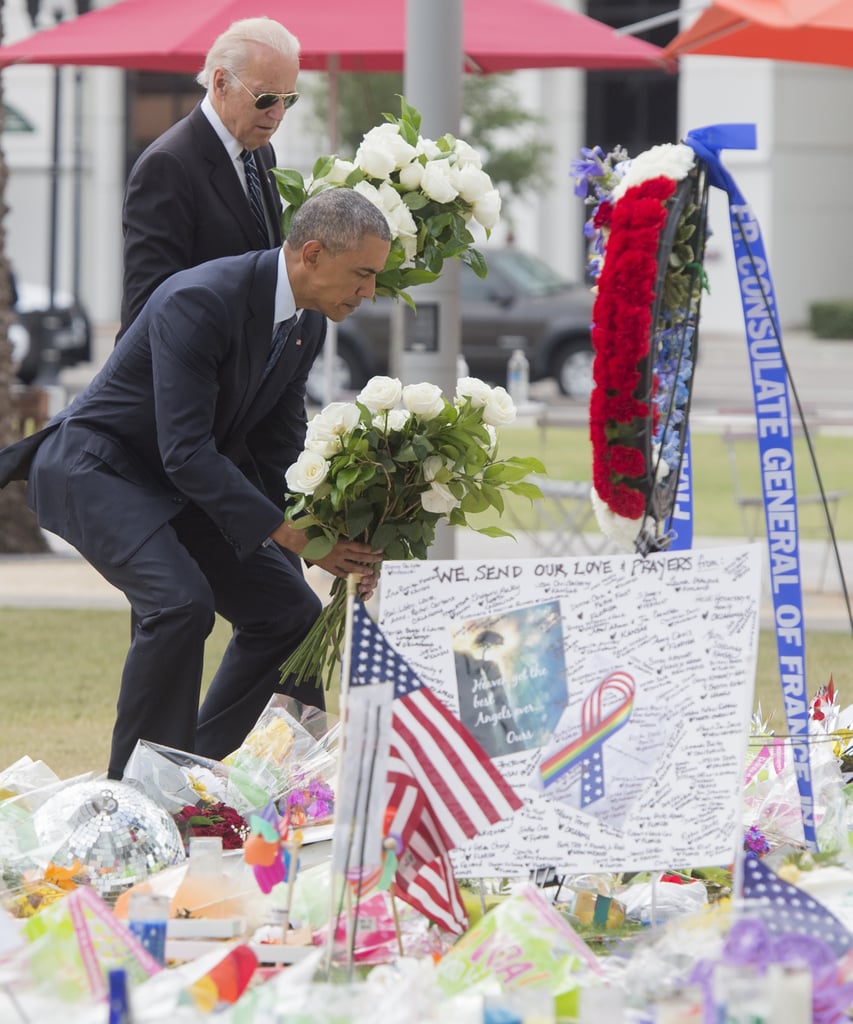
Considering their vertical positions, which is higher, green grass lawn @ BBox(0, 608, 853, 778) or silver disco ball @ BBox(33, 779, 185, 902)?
silver disco ball @ BBox(33, 779, 185, 902)

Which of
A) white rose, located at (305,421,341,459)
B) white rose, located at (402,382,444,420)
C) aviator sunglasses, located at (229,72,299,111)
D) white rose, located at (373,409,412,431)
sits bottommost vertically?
white rose, located at (305,421,341,459)

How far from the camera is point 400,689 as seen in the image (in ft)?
11.4

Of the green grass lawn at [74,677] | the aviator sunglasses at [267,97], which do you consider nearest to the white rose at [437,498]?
the aviator sunglasses at [267,97]

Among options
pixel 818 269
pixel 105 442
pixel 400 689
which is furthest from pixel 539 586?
pixel 818 269

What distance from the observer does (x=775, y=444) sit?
13.4 ft

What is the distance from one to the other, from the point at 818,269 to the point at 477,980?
3156 centimetres

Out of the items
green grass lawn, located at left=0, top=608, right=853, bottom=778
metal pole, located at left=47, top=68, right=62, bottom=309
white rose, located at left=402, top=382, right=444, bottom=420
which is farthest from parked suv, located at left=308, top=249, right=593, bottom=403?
white rose, located at left=402, top=382, right=444, bottom=420

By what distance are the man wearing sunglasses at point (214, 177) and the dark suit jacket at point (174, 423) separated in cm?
30

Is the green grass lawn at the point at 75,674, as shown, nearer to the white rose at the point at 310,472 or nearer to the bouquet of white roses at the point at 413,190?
the white rose at the point at 310,472

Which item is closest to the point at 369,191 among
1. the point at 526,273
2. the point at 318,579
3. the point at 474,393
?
the point at 474,393

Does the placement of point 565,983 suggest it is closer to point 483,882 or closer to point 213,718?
point 483,882

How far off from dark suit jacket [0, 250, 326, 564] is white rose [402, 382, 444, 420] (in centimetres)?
40

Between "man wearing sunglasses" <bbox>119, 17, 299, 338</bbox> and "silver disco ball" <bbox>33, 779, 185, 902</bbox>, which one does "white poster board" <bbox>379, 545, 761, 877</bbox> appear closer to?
"silver disco ball" <bbox>33, 779, 185, 902</bbox>

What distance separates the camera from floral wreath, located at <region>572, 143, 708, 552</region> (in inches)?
148
